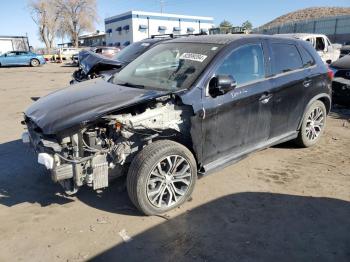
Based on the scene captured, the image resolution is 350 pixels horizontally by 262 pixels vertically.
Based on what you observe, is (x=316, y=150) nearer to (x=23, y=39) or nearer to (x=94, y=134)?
(x=94, y=134)

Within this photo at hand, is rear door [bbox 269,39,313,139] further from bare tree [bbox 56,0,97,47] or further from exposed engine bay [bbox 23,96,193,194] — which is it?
bare tree [bbox 56,0,97,47]

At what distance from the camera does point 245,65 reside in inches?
175

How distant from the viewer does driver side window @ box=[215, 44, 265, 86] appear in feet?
14.0

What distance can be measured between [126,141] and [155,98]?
55 cm

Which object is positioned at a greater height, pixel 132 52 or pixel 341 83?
pixel 132 52

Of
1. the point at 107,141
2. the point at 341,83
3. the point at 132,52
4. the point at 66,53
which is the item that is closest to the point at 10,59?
the point at 66,53

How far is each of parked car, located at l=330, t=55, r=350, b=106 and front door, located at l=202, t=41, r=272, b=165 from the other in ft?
14.4

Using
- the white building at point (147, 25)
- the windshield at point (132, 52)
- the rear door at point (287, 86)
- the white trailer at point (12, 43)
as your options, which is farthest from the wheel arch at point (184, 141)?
the white building at point (147, 25)

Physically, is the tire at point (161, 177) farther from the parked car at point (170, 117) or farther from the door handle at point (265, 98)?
the door handle at point (265, 98)

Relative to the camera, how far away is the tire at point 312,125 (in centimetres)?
552

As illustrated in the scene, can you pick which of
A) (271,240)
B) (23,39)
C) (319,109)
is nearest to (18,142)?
(271,240)

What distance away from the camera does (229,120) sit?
4.19 m

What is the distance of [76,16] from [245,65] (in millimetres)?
70959

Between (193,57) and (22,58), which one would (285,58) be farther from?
(22,58)
